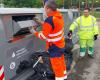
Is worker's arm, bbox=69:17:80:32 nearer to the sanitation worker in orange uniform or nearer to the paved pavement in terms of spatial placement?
the paved pavement

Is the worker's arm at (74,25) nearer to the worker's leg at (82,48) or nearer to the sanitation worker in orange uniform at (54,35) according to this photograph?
the worker's leg at (82,48)

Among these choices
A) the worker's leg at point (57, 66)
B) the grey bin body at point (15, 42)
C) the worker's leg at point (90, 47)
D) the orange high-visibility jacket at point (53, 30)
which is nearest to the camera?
the grey bin body at point (15, 42)

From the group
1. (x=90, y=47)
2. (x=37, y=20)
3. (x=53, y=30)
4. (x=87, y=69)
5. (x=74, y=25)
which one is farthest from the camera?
(x=90, y=47)

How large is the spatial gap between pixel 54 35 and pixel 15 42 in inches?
31.1

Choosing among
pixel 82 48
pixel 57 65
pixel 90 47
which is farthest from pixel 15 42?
pixel 90 47

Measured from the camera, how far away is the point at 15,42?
468 cm

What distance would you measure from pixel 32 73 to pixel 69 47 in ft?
4.54

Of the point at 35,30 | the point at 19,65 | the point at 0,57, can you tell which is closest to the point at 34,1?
the point at 35,30

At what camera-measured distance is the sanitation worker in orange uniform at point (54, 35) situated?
5066 mm

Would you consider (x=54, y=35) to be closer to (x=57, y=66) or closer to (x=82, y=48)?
(x=57, y=66)

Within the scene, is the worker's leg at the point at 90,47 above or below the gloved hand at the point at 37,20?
below

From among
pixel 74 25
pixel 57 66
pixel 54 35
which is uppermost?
pixel 54 35

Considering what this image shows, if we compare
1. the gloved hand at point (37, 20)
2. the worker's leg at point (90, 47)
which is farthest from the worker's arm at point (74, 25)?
the gloved hand at point (37, 20)

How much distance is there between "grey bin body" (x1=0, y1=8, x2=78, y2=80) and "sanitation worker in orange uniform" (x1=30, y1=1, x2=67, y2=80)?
0.27 meters
